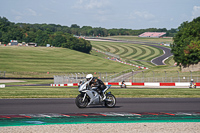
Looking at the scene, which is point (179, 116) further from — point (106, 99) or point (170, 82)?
point (170, 82)

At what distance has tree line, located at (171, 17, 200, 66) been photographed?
266 feet

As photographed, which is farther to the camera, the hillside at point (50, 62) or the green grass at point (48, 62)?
the hillside at point (50, 62)

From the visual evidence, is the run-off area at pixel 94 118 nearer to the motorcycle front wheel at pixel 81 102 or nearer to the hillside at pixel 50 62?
the motorcycle front wheel at pixel 81 102

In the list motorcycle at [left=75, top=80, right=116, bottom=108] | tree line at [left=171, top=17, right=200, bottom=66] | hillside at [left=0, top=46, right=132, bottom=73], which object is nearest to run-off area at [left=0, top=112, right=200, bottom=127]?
motorcycle at [left=75, top=80, right=116, bottom=108]

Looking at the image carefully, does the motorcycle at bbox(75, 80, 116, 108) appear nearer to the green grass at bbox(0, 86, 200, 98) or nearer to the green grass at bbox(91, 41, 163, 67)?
the green grass at bbox(0, 86, 200, 98)

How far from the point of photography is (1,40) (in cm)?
18112

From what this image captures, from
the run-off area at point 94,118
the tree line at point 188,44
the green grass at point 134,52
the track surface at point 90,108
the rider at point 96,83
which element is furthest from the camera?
the green grass at point 134,52

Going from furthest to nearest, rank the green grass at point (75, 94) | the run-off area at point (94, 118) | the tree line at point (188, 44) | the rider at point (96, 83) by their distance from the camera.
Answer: the tree line at point (188, 44), the green grass at point (75, 94), the rider at point (96, 83), the run-off area at point (94, 118)

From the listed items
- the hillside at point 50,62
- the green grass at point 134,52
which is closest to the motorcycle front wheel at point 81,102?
the hillside at point 50,62

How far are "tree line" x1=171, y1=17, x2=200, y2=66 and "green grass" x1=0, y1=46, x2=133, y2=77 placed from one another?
117ft

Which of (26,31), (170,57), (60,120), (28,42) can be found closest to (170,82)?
(60,120)

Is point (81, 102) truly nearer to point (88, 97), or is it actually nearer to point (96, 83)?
point (88, 97)

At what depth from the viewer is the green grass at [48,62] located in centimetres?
11225

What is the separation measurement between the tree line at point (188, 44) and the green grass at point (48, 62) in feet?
117
